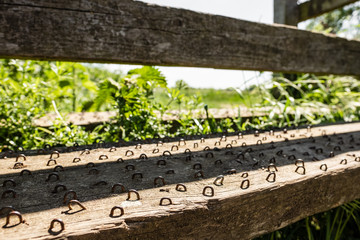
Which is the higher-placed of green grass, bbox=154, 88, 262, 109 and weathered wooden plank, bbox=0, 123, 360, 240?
green grass, bbox=154, 88, 262, 109

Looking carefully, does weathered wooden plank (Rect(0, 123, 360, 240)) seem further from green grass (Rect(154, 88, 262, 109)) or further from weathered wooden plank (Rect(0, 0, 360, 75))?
green grass (Rect(154, 88, 262, 109))

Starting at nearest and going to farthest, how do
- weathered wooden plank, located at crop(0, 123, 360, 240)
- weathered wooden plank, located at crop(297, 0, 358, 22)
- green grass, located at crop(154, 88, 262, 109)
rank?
weathered wooden plank, located at crop(0, 123, 360, 240) → green grass, located at crop(154, 88, 262, 109) → weathered wooden plank, located at crop(297, 0, 358, 22)

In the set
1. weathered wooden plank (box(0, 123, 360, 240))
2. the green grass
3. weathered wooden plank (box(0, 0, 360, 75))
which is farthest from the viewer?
the green grass

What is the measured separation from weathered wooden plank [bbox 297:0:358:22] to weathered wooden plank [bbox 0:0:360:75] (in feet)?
5.23

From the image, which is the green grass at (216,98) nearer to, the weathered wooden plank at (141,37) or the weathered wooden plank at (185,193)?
the weathered wooden plank at (141,37)

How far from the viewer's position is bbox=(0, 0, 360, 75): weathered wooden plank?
119 centimetres

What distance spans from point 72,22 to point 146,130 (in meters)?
1.08

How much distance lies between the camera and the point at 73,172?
114 centimetres

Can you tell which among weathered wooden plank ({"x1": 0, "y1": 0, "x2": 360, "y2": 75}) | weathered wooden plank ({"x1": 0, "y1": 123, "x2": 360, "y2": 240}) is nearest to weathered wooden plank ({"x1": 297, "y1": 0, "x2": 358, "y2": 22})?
weathered wooden plank ({"x1": 0, "y1": 0, "x2": 360, "y2": 75})

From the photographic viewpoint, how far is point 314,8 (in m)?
3.60

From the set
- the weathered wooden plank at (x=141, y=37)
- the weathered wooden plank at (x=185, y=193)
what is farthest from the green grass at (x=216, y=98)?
the weathered wooden plank at (x=185, y=193)

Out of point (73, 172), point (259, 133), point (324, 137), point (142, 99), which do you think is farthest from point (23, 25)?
point (324, 137)

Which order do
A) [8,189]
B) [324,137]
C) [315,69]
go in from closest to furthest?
[8,189] → [324,137] → [315,69]

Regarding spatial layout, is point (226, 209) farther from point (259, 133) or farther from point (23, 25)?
point (259, 133)
